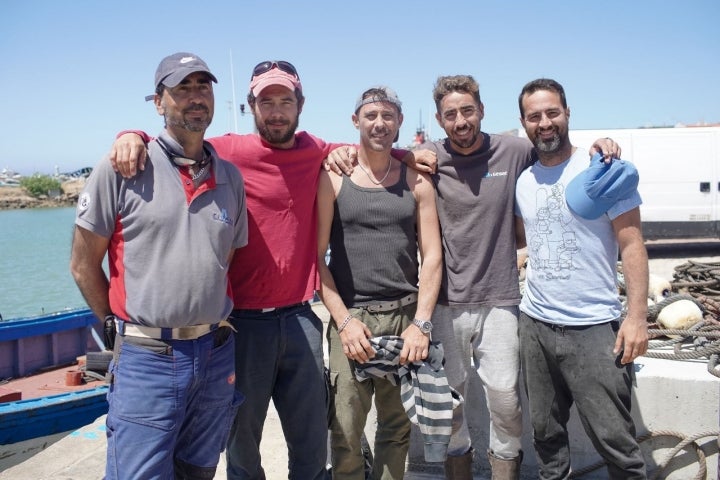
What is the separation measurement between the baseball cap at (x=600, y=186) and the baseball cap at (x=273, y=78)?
1486 millimetres

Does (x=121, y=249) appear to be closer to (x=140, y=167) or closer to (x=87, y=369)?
(x=140, y=167)

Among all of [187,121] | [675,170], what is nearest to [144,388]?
[187,121]

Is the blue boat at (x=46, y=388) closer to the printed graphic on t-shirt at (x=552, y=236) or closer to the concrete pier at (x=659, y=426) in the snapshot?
the concrete pier at (x=659, y=426)

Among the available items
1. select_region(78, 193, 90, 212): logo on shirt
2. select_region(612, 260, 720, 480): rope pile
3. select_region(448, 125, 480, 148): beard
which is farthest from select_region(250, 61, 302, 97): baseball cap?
select_region(612, 260, 720, 480): rope pile

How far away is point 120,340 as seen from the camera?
8.54 ft

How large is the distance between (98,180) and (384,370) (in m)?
1.63

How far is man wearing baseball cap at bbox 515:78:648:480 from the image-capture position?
A: 284 cm

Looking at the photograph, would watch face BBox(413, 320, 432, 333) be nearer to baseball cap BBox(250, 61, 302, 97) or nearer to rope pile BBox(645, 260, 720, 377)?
baseball cap BBox(250, 61, 302, 97)

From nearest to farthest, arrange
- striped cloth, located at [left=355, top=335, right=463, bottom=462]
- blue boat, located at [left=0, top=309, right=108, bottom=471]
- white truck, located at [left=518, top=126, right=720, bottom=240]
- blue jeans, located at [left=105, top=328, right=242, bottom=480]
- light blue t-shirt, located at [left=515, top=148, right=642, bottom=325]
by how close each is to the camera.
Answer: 1. blue jeans, located at [left=105, top=328, right=242, bottom=480]
2. light blue t-shirt, located at [left=515, top=148, right=642, bottom=325]
3. striped cloth, located at [left=355, top=335, right=463, bottom=462]
4. blue boat, located at [left=0, top=309, right=108, bottom=471]
5. white truck, located at [left=518, top=126, right=720, bottom=240]

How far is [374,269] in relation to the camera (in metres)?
3.17

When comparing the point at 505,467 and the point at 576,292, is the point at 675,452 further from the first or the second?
the point at 576,292

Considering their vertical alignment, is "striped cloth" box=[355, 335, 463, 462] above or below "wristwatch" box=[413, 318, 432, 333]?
below

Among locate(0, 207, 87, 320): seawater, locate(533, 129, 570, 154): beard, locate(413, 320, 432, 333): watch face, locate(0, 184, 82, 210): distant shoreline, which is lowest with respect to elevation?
locate(0, 207, 87, 320): seawater

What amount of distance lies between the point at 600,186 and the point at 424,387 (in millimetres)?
1284
